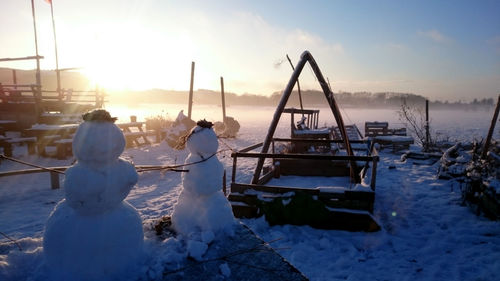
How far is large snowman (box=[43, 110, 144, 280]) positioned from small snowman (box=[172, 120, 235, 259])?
840mm

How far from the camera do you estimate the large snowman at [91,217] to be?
6.30ft

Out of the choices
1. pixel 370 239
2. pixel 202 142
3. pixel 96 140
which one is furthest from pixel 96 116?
pixel 370 239

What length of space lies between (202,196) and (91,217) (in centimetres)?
110

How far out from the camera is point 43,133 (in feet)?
38.3

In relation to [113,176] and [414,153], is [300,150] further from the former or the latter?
[113,176]

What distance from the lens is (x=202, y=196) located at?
9.49 ft

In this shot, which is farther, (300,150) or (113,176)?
(300,150)

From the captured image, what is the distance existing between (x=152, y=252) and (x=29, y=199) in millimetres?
6402

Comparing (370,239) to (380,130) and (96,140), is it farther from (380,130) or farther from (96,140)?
(380,130)

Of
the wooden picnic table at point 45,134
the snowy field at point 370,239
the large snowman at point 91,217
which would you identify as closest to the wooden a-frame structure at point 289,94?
the snowy field at point 370,239

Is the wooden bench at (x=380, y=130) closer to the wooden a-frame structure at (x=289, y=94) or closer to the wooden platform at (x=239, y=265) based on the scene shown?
the wooden a-frame structure at (x=289, y=94)

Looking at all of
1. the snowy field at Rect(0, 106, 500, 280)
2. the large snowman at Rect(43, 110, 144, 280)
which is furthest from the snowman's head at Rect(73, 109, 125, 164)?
the snowy field at Rect(0, 106, 500, 280)

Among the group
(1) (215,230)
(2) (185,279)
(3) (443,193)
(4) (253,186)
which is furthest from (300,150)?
(2) (185,279)

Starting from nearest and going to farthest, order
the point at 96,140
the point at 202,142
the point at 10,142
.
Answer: the point at 96,140
the point at 202,142
the point at 10,142
